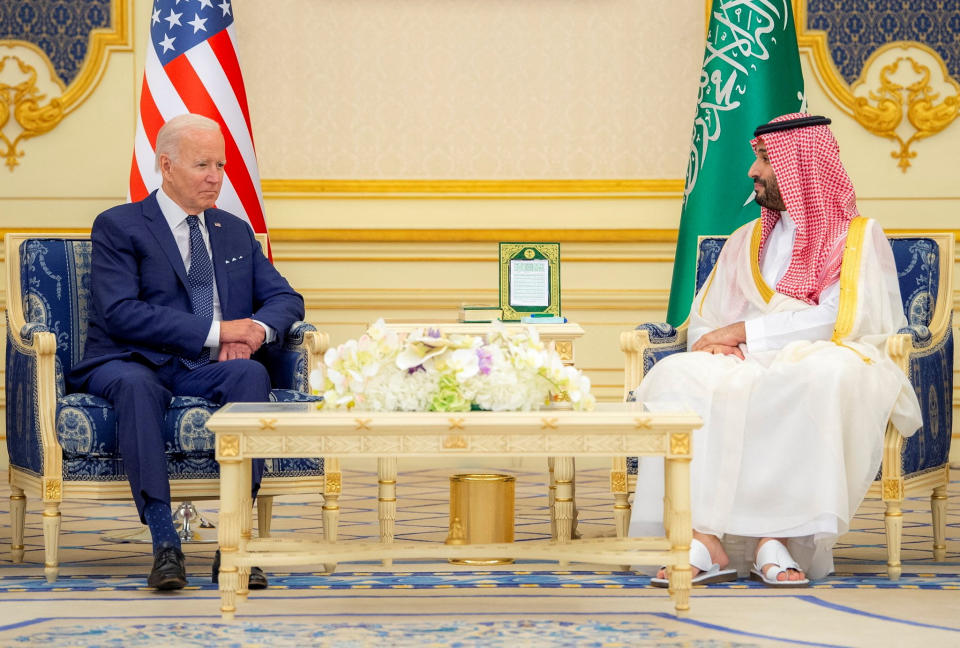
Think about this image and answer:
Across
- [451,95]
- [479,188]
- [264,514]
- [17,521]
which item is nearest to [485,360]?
[264,514]

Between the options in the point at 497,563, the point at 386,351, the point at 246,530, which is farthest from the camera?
the point at 497,563

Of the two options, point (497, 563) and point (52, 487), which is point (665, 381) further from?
point (52, 487)

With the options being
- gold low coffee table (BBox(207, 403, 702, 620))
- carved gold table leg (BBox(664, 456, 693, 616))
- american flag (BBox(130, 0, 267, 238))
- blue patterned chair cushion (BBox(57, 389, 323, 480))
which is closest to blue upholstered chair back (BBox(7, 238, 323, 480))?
blue patterned chair cushion (BBox(57, 389, 323, 480))

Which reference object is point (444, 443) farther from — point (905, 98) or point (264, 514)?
point (905, 98)

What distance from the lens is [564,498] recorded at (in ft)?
12.8

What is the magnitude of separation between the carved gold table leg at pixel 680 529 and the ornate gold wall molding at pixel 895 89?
11.8 feet

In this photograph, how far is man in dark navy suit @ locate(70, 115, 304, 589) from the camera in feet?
11.6

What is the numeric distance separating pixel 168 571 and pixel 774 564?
1.57 m

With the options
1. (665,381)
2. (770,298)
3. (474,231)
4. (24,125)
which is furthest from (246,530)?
(24,125)

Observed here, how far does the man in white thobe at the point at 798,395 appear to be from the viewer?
3510 millimetres

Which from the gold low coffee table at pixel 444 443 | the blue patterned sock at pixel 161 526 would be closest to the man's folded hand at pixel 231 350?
the blue patterned sock at pixel 161 526

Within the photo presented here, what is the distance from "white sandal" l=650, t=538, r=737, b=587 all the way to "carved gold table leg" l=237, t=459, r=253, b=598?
106cm

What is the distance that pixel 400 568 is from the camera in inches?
144

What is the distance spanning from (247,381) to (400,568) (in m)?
0.67
